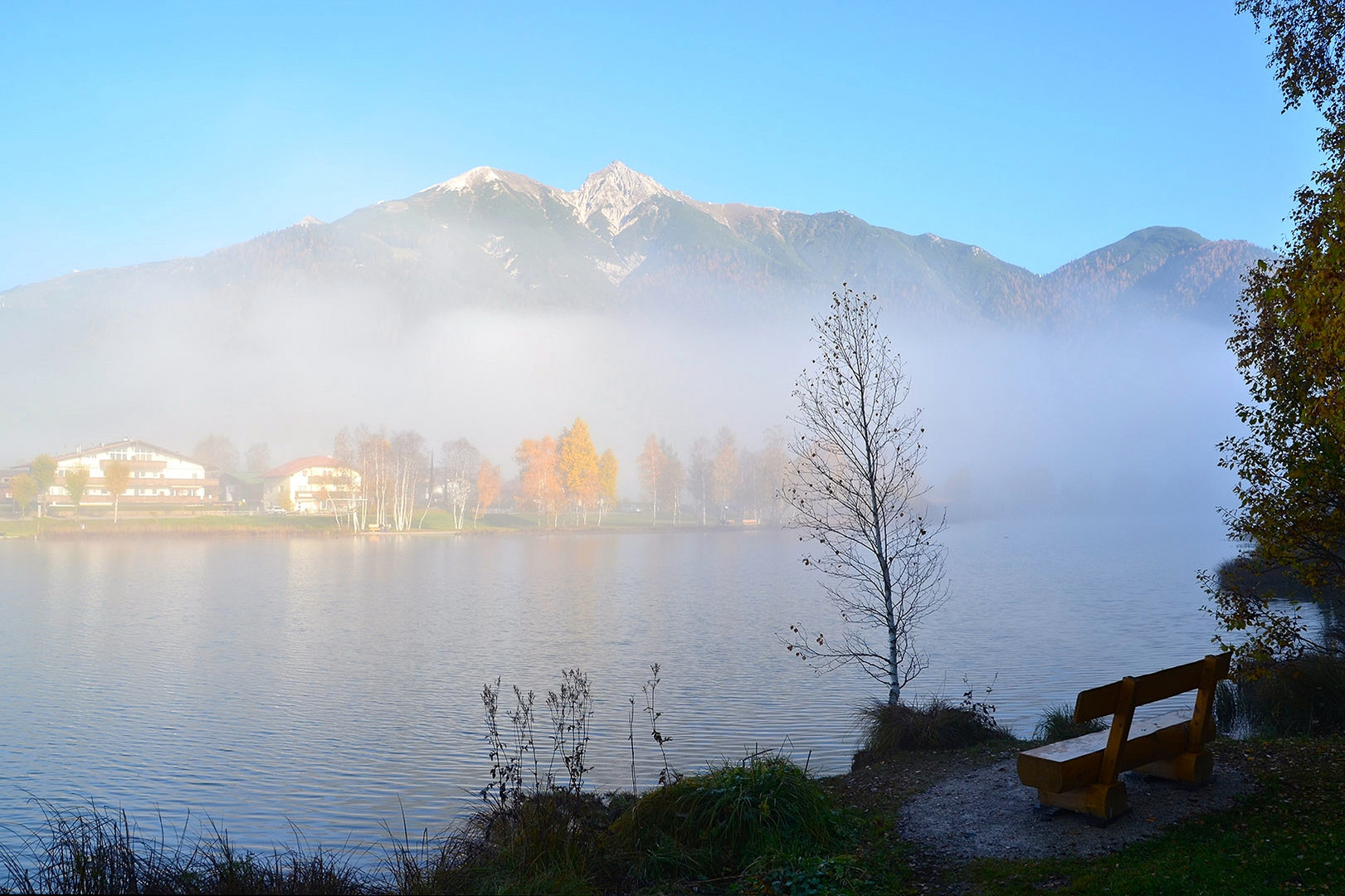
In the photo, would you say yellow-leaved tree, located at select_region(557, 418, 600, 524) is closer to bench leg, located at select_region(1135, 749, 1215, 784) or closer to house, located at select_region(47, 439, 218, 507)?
→ house, located at select_region(47, 439, 218, 507)

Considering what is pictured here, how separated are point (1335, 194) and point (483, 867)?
8.63m

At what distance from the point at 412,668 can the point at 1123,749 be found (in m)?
18.0

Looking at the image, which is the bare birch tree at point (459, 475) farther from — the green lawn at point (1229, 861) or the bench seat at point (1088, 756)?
the green lawn at point (1229, 861)

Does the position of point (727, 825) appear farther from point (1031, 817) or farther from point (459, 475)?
point (459, 475)

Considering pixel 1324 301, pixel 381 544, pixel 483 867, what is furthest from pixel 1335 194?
pixel 381 544

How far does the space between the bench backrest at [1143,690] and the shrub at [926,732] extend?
386 cm

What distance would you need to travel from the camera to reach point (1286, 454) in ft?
31.0

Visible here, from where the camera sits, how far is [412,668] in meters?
21.8

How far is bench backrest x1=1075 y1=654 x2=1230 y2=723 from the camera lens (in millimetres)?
6535

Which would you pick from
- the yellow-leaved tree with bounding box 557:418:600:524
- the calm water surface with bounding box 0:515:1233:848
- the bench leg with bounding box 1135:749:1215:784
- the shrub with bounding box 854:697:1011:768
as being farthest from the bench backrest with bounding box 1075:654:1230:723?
the yellow-leaved tree with bounding box 557:418:600:524

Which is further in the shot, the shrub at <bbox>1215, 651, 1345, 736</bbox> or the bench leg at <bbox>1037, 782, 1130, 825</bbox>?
the shrub at <bbox>1215, 651, 1345, 736</bbox>

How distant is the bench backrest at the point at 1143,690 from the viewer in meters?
6.54

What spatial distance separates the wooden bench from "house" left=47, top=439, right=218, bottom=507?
11895cm

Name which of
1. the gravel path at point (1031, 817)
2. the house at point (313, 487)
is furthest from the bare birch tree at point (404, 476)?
the gravel path at point (1031, 817)
